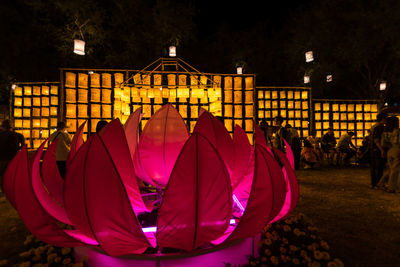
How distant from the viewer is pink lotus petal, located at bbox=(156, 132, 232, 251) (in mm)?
1286

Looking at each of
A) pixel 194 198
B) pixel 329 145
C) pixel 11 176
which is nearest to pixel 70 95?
pixel 11 176

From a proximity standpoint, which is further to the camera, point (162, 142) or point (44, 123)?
point (44, 123)

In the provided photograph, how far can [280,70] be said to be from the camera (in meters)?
19.5

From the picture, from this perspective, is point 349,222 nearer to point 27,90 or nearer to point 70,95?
point 70,95

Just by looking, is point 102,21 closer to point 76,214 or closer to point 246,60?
point 246,60

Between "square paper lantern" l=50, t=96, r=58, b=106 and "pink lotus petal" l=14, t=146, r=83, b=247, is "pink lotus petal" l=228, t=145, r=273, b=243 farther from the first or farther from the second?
"square paper lantern" l=50, t=96, r=58, b=106

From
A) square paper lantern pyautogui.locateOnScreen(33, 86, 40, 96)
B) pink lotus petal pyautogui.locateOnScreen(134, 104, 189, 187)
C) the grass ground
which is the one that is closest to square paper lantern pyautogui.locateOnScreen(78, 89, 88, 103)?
square paper lantern pyautogui.locateOnScreen(33, 86, 40, 96)

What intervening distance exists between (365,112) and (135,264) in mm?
14886

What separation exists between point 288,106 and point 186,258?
38.2ft

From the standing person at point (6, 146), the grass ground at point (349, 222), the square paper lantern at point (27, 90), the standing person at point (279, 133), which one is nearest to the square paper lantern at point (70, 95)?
the square paper lantern at point (27, 90)

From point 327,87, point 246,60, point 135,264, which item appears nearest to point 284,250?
point 135,264

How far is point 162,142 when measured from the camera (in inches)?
73.6

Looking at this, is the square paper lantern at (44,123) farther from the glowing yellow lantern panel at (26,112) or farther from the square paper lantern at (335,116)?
the square paper lantern at (335,116)

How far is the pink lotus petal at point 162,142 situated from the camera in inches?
73.4
